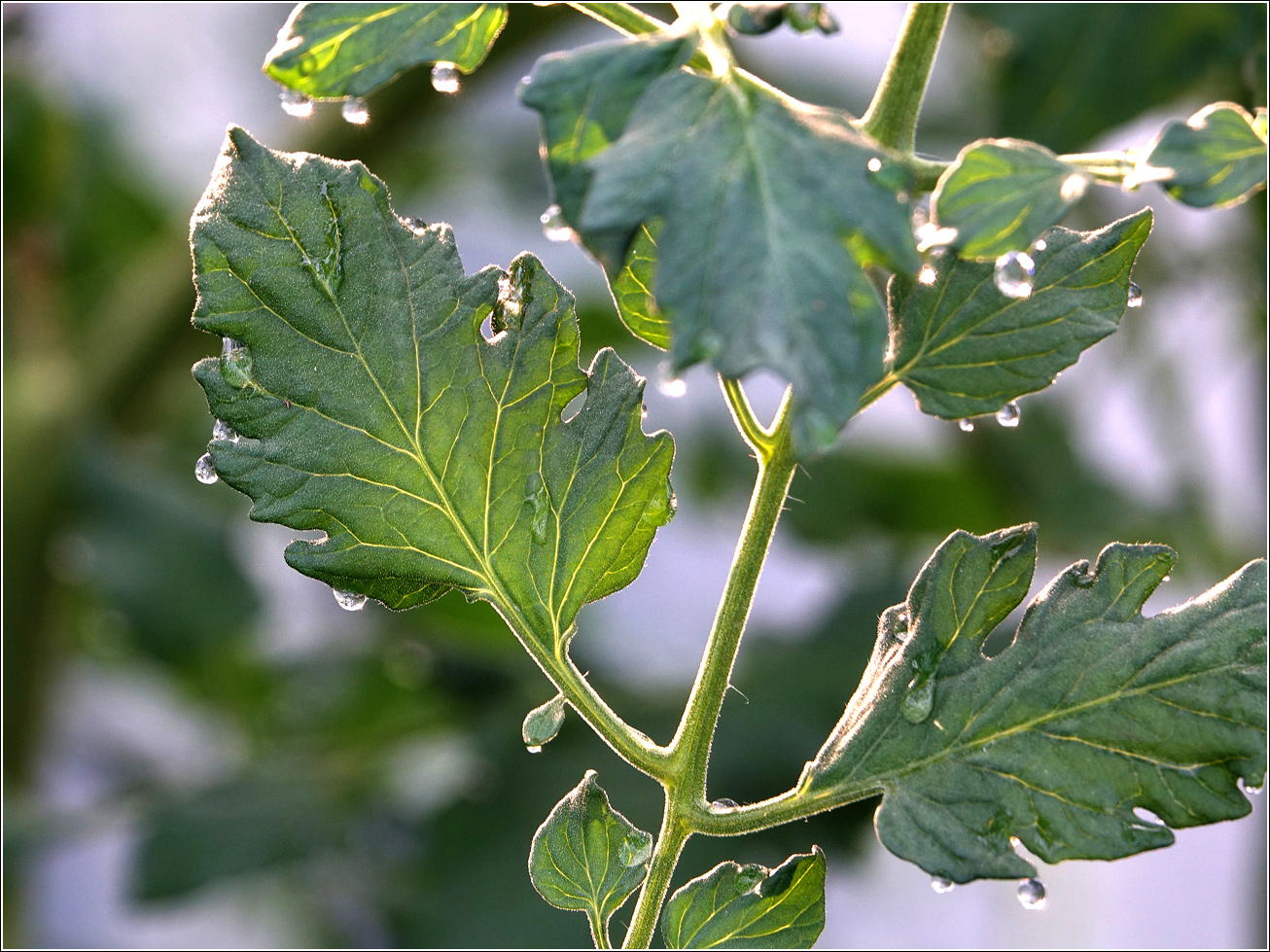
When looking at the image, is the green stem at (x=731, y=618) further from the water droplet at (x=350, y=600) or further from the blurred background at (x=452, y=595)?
the blurred background at (x=452, y=595)

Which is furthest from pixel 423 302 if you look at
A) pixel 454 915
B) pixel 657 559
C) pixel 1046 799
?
pixel 657 559

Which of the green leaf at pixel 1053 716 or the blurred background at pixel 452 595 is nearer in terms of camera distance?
the green leaf at pixel 1053 716

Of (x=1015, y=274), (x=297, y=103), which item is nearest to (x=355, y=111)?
(x=297, y=103)

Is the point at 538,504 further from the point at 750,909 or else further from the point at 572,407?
the point at 572,407

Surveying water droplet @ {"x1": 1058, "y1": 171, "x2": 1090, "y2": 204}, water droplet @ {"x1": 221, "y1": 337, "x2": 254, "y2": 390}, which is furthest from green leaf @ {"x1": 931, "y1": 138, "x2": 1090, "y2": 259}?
water droplet @ {"x1": 221, "y1": 337, "x2": 254, "y2": 390}

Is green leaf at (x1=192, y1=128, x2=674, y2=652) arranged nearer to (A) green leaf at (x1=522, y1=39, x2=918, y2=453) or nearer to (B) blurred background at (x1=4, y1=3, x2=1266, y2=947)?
(A) green leaf at (x1=522, y1=39, x2=918, y2=453)

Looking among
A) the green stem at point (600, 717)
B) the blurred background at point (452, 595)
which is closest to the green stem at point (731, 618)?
the green stem at point (600, 717)
